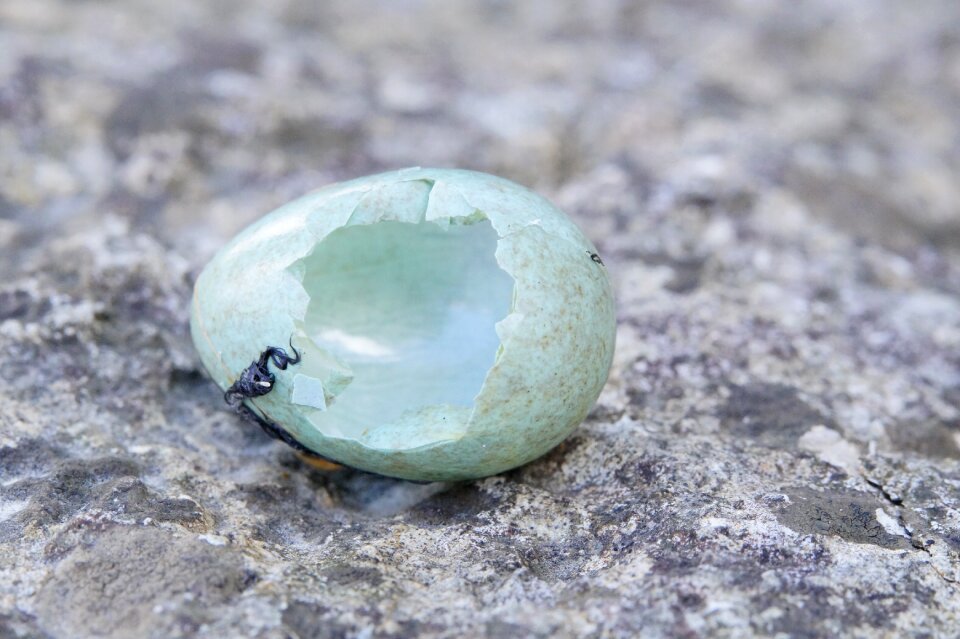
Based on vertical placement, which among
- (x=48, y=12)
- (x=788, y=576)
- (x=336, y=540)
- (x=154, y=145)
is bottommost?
(x=336, y=540)

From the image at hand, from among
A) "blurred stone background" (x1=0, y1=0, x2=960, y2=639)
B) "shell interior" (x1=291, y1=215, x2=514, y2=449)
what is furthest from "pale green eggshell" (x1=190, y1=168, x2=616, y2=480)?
"blurred stone background" (x1=0, y1=0, x2=960, y2=639)

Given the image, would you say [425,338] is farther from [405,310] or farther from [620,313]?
[620,313]

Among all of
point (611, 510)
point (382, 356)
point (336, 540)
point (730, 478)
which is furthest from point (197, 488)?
point (730, 478)

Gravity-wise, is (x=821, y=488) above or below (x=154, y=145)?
below

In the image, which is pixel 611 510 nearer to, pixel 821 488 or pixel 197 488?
pixel 821 488

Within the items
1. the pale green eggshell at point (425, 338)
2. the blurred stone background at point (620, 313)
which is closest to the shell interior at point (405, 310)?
the pale green eggshell at point (425, 338)

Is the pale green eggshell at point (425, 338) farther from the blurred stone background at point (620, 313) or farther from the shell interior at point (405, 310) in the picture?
the blurred stone background at point (620, 313)
